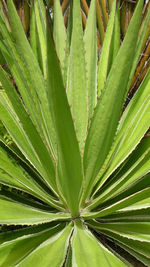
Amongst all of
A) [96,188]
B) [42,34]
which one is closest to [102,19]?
[42,34]

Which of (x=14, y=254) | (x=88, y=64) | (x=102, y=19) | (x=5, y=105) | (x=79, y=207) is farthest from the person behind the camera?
(x=102, y=19)

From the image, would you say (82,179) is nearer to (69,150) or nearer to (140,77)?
(69,150)

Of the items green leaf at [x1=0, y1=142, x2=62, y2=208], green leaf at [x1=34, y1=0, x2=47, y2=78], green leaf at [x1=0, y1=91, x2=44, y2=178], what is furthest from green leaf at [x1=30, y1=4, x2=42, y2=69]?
green leaf at [x1=0, y1=142, x2=62, y2=208]

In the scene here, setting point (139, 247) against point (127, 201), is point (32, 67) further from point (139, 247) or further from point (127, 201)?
point (139, 247)

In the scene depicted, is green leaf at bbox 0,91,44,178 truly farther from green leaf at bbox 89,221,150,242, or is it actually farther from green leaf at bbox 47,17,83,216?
→ green leaf at bbox 89,221,150,242

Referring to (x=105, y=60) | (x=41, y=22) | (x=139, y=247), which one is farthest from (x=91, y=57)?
(x=139, y=247)

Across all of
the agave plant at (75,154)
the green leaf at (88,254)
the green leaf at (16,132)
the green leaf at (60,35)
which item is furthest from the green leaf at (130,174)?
the green leaf at (60,35)

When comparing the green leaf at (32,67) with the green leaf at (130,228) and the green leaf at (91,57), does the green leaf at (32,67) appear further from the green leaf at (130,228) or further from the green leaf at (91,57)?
the green leaf at (130,228)

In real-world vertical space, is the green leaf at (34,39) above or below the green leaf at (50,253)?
above
